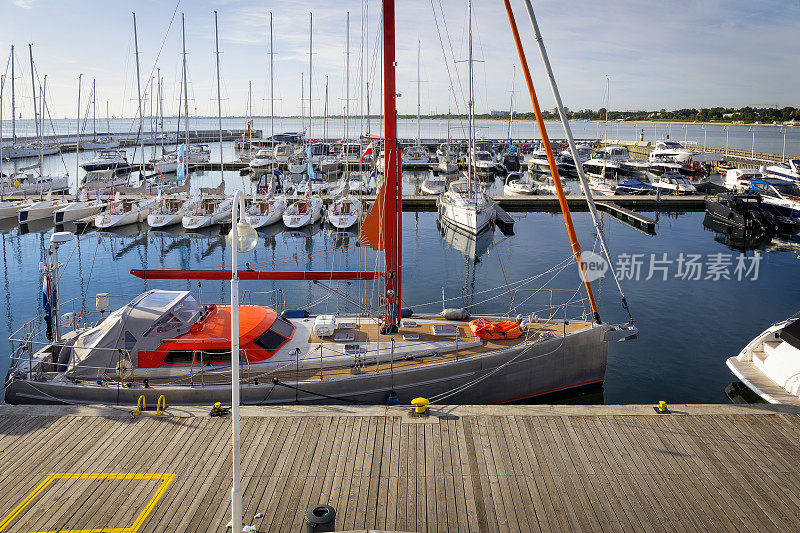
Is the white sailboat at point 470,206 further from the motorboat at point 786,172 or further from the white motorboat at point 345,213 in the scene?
the motorboat at point 786,172

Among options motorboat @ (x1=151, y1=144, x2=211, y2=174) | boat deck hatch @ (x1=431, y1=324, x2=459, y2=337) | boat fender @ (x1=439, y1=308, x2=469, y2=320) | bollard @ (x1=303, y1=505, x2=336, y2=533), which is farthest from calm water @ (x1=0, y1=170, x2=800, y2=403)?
motorboat @ (x1=151, y1=144, x2=211, y2=174)

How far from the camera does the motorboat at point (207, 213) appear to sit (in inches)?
1689

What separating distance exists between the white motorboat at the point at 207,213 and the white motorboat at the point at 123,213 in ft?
13.7

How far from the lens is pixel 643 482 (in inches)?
406

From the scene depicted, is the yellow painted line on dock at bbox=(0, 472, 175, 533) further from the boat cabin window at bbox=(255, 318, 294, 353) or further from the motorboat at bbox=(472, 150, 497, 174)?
the motorboat at bbox=(472, 150, 497, 174)

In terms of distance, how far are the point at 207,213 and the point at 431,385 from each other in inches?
1332

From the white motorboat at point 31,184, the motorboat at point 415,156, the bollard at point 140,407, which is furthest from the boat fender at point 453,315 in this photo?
the motorboat at point 415,156

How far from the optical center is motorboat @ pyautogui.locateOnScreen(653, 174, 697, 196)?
56781 millimetres

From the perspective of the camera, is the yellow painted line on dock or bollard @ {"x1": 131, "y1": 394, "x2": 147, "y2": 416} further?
bollard @ {"x1": 131, "y1": 394, "x2": 147, "y2": 416}

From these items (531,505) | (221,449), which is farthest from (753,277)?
(221,449)

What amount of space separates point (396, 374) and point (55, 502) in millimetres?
7588

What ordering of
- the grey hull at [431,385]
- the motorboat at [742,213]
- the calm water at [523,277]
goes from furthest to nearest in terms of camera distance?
1. the motorboat at [742,213]
2. the calm water at [523,277]
3. the grey hull at [431,385]

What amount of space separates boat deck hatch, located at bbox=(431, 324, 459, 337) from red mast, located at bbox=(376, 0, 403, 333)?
1.11 m

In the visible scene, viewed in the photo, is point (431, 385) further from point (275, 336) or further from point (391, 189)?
point (391, 189)
